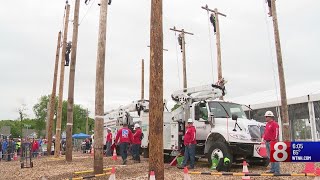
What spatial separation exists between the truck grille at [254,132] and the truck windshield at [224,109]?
1.14 m

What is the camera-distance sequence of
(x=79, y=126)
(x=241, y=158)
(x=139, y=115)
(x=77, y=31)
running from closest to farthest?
(x=241, y=158) < (x=77, y=31) < (x=139, y=115) < (x=79, y=126)

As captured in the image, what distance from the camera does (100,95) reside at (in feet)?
38.8

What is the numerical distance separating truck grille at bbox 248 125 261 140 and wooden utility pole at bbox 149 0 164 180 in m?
5.93

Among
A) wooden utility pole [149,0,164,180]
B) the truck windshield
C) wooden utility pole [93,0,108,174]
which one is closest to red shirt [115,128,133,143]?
the truck windshield

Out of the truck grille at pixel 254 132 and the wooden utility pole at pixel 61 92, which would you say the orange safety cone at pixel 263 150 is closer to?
the truck grille at pixel 254 132

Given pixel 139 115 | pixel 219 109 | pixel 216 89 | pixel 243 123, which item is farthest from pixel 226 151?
pixel 139 115

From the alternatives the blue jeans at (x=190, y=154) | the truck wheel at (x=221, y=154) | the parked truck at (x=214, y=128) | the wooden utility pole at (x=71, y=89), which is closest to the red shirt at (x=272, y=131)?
the parked truck at (x=214, y=128)

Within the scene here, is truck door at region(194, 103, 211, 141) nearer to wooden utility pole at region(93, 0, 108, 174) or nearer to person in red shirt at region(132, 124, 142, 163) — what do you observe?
person in red shirt at region(132, 124, 142, 163)

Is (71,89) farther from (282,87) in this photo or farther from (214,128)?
(282,87)

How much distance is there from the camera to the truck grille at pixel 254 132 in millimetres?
12921

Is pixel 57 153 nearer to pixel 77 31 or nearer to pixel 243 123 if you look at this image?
pixel 77 31

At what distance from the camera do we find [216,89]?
15.1m

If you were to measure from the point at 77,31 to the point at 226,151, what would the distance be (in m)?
10.2

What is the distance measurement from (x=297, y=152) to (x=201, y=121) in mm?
9550
